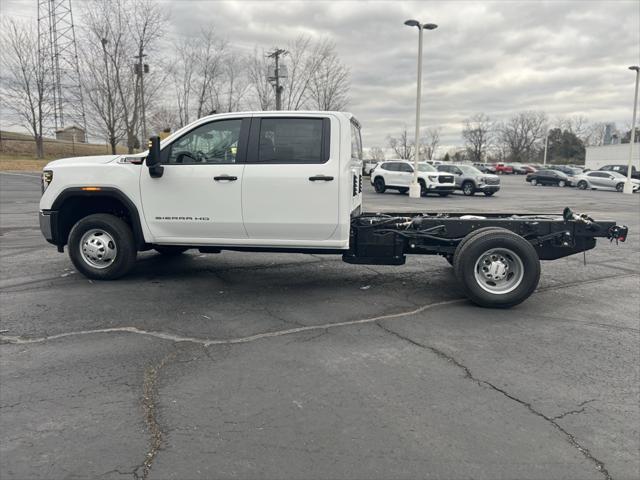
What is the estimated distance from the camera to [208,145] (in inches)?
241

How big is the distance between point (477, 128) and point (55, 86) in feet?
309

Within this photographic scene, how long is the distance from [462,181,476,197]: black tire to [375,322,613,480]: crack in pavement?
22881 mm

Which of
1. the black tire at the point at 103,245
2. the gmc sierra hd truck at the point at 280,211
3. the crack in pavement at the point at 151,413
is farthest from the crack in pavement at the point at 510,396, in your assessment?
the black tire at the point at 103,245

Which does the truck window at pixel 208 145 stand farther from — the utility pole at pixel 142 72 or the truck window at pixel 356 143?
the utility pole at pixel 142 72

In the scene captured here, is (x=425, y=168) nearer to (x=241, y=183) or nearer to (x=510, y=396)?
(x=241, y=183)

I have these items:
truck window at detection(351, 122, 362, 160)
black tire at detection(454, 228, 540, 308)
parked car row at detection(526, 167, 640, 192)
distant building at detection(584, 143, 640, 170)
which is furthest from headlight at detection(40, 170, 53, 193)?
distant building at detection(584, 143, 640, 170)

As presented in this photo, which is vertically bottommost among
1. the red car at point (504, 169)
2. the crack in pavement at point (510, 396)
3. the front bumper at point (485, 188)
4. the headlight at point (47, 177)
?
the crack in pavement at point (510, 396)

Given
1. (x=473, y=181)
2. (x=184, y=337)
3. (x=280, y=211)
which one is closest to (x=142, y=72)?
(x=473, y=181)

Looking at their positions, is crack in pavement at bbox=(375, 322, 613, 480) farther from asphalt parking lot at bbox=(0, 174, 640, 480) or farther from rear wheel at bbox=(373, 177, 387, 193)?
rear wheel at bbox=(373, 177, 387, 193)

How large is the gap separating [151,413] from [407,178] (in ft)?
77.6

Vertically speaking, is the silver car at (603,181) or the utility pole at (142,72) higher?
the utility pole at (142,72)

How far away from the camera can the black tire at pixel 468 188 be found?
2652cm

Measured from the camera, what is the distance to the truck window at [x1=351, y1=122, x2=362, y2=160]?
245 inches

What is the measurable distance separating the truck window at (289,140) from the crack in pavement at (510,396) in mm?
2166
